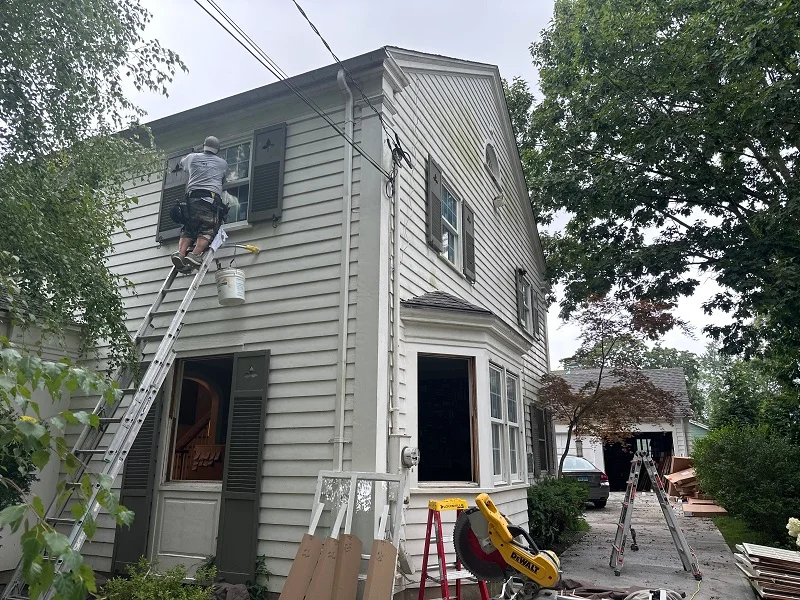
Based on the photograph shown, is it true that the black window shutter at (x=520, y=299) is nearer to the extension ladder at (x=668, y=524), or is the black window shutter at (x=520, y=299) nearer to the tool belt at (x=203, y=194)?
the extension ladder at (x=668, y=524)

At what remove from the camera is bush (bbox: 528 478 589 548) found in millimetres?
9055

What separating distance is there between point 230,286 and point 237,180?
173cm

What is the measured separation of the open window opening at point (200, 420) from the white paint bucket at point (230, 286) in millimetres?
773

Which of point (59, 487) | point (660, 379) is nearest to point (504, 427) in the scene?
point (59, 487)

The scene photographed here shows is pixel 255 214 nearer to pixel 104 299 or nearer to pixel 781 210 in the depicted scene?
pixel 104 299

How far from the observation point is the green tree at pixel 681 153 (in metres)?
9.92

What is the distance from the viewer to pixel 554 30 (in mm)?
15156

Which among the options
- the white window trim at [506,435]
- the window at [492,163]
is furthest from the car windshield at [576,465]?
the window at [492,163]

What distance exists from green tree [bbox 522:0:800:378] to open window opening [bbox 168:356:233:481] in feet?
27.9

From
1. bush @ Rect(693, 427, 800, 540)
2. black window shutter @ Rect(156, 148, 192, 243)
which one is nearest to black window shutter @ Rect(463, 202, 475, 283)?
black window shutter @ Rect(156, 148, 192, 243)

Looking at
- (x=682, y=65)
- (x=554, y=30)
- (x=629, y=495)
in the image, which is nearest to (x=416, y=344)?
(x=629, y=495)

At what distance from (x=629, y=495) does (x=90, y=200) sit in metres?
7.76

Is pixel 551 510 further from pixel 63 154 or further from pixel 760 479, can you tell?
pixel 63 154

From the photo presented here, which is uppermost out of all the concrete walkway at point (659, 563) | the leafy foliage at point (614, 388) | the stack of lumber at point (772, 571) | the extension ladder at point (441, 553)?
the leafy foliage at point (614, 388)
